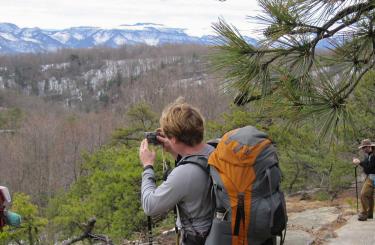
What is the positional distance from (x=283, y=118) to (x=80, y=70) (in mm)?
91894

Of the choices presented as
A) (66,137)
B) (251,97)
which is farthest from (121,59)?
(251,97)

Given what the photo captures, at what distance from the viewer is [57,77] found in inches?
3465

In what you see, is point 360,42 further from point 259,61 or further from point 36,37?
point 36,37

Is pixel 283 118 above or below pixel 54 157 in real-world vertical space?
above

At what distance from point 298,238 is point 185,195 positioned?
560 cm

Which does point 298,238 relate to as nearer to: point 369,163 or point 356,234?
point 356,234

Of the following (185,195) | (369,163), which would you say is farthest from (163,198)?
(369,163)

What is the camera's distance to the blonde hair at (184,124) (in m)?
2.14

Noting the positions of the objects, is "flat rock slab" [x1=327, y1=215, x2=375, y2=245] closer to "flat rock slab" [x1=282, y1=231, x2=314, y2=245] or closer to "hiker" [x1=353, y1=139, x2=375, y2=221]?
"hiker" [x1=353, y1=139, x2=375, y2=221]

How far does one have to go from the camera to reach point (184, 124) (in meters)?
2.13

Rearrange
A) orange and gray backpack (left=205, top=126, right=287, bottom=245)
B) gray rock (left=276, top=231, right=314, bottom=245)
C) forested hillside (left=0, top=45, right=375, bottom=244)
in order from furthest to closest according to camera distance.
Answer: forested hillside (left=0, top=45, right=375, bottom=244)
gray rock (left=276, top=231, right=314, bottom=245)
orange and gray backpack (left=205, top=126, right=287, bottom=245)

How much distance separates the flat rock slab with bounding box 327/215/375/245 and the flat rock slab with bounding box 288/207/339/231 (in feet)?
1.79

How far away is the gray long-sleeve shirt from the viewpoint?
2.04 metres

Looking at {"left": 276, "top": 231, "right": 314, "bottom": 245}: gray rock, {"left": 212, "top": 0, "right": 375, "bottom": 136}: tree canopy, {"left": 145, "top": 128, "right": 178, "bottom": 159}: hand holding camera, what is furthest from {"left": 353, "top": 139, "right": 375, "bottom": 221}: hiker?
→ {"left": 145, "top": 128, "right": 178, "bottom": 159}: hand holding camera
